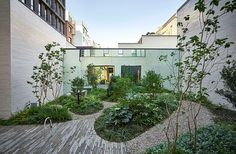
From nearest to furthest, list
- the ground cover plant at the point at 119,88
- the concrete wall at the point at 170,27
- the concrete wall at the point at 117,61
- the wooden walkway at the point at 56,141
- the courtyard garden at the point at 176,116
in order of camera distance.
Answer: the courtyard garden at the point at 176,116
the wooden walkway at the point at 56,141
the ground cover plant at the point at 119,88
the concrete wall at the point at 117,61
the concrete wall at the point at 170,27

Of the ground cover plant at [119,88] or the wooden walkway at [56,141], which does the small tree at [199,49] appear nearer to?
the wooden walkway at [56,141]

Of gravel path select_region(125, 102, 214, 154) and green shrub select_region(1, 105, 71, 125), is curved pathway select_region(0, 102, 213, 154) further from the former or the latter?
green shrub select_region(1, 105, 71, 125)

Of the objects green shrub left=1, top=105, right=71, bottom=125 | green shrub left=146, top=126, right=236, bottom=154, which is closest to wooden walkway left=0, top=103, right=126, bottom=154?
green shrub left=1, top=105, right=71, bottom=125

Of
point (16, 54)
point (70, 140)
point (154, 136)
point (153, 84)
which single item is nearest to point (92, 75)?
point (153, 84)

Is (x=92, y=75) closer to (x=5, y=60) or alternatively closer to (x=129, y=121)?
(x=5, y=60)

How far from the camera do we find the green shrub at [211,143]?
4229 millimetres

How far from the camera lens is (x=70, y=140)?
598cm

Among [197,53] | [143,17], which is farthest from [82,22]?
[197,53]

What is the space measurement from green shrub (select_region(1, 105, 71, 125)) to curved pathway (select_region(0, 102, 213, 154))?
460 millimetres

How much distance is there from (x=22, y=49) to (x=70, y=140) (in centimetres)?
516

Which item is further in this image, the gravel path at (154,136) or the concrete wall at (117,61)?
the concrete wall at (117,61)

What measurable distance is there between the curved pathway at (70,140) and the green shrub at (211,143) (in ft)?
1.92

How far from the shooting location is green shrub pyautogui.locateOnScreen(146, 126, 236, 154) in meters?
4.23

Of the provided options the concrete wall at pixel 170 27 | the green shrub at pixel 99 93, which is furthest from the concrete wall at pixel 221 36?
the concrete wall at pixel 170 27
